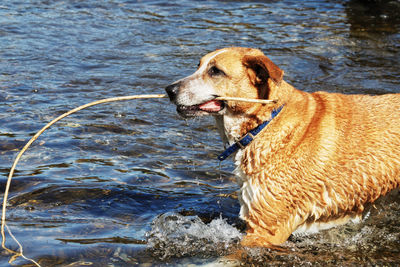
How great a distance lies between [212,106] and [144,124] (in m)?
3.14

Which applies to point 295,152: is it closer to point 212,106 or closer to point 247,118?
point 247,118

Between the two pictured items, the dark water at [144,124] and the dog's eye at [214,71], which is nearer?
the dark water at [144,124]

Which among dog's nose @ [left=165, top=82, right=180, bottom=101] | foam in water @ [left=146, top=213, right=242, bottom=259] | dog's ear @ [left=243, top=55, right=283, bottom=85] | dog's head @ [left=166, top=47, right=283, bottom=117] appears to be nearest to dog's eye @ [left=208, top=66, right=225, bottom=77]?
dog's head @ [left=166, top=47, right=283, bottom=117]

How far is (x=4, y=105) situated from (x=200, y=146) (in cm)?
323

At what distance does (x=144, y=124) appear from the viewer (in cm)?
830

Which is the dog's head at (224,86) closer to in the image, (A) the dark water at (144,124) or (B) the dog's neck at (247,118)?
(B) the dog's neck at (247,118)

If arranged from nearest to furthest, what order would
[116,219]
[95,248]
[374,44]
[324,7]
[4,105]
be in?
[95,248], [116,219], [4,105], [374,44], [324,7]

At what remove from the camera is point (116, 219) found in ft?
18.5

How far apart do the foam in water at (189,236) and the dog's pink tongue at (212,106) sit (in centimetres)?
127

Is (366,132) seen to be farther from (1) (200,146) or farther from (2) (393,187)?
(1) (200,146)

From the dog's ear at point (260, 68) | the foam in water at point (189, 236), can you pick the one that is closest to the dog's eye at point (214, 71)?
the dog's ear at point (260, 68)

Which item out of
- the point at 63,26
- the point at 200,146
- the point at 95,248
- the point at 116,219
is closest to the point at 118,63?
the point at 63,26

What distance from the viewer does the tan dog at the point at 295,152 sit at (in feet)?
16.4

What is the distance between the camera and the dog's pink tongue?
209 inches
